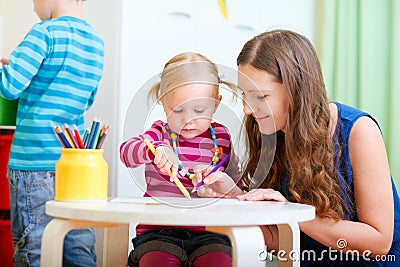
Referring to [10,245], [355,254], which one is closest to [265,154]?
[355,254]

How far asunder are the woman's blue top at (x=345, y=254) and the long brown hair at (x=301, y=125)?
2 cm

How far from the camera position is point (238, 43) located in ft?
7.77

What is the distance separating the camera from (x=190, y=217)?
0.79 metres

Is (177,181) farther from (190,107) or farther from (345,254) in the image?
(345,254)

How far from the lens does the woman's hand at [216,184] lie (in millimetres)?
972

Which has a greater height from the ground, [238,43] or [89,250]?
[238,43]

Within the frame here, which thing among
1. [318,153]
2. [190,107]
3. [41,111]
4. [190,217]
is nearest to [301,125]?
[318,153]

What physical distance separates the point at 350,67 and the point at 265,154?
1.37 meters

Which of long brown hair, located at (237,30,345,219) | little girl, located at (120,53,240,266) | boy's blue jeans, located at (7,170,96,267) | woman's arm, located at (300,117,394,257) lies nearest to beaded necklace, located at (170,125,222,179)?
little girl, located at (120,53,240,266)

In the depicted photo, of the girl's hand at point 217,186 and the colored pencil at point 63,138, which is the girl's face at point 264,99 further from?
the colored pencil at point 63,138

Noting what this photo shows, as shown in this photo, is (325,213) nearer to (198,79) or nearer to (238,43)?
(198,79)

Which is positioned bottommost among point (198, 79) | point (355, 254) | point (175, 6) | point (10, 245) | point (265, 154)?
point (10, 245)

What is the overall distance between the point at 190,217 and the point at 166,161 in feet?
0.61

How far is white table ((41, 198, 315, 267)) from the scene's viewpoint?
0.79m
